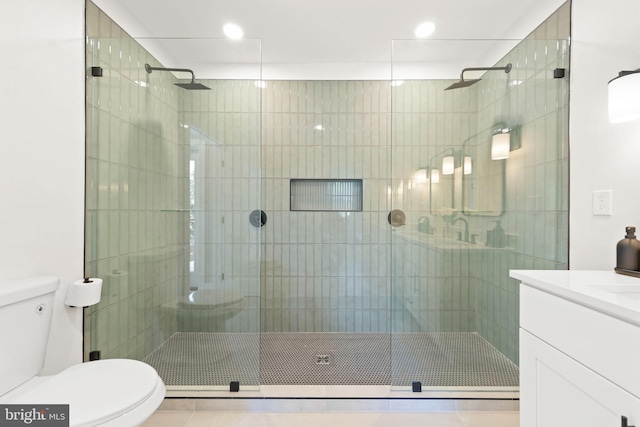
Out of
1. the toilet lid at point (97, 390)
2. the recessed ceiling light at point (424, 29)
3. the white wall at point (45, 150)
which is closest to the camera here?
the toilet lid at point (97, 390)

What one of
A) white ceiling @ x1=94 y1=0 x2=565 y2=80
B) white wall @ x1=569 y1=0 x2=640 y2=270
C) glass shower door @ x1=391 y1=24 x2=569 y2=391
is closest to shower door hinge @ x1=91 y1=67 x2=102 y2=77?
white ceiling @ x1=94 y1=0 x2=565 y2=80

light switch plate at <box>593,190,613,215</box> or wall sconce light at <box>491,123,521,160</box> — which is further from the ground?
wall sconce light at <box>491,123,521,160</box>

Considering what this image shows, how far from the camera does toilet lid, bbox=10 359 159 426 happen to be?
0.97 m

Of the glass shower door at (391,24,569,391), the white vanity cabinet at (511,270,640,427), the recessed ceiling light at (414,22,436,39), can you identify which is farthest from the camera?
the recessed ceiling light at (414,22,436,39)

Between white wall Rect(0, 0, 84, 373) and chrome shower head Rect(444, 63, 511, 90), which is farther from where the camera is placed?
chrome shower head Rect(444, 63, 511, 90)

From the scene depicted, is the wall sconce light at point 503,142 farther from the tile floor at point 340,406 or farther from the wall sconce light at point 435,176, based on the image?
the tile floor at point 340,406

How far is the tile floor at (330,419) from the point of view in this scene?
1.58 m

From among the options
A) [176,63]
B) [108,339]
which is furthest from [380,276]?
[176,63]

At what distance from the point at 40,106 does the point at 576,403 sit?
7.69ft

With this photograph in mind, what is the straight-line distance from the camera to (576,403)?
89 cm

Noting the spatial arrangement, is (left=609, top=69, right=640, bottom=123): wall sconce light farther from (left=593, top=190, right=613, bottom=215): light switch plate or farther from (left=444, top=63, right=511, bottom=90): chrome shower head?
(left=444, top=63, right=511, bottom=90): chrome shower head

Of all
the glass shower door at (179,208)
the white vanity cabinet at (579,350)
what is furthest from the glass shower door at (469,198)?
the glass shower door at (179,208)

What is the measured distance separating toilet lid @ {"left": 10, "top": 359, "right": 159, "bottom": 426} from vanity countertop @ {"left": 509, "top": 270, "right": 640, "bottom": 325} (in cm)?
146

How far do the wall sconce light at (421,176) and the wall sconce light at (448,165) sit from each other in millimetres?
108
